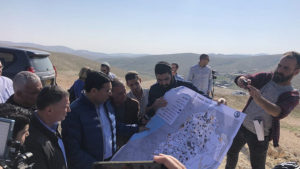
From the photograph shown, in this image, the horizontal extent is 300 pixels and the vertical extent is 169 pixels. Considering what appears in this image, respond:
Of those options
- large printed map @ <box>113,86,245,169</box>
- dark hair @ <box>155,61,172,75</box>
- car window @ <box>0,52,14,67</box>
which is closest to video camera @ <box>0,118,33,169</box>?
large printed map @ <box>113,86,245,169</box>

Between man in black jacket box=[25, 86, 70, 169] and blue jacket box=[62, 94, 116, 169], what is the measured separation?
0.54 ft

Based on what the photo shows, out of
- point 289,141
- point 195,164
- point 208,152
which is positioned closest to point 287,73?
point 208,152

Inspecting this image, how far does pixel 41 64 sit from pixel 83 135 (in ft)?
16.9

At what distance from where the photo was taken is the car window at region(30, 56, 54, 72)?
6.31 metres

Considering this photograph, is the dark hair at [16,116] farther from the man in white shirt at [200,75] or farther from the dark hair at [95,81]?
the man in white shirt at [200,75]

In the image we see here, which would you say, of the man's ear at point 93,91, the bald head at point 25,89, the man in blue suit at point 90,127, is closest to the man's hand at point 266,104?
the man in blue suit at point 90,127

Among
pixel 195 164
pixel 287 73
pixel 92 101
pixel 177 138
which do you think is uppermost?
pixel 287 73

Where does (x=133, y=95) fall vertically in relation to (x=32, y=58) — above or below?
below

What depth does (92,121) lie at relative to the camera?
2141 millimetres

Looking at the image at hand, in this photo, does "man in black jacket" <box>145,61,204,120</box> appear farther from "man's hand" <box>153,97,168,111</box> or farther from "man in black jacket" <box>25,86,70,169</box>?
"man in black jacket" <box>25,86,70,169</box>

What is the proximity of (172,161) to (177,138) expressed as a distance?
4.45 feet

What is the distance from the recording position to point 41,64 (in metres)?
6.54

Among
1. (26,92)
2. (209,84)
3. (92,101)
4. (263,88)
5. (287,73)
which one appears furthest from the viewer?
(209,84)

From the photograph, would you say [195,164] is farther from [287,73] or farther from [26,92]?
[26,92]
